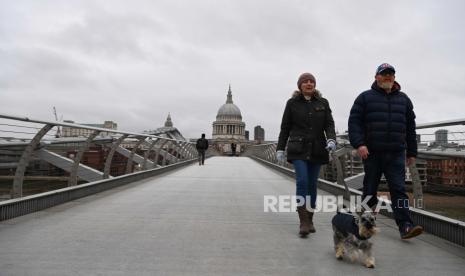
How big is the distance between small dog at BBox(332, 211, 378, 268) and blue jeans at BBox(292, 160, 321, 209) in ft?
3.42

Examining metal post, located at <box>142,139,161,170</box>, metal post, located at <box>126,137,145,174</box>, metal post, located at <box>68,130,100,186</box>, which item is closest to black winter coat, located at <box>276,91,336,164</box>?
metal post, located at <box>68,130,100,186</box>

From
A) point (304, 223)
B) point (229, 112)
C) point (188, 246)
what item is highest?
A: point (229, 112)

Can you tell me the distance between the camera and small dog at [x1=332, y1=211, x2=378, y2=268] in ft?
10.4

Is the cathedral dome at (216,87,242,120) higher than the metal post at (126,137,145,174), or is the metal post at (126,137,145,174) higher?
the cathedral dome at (216,87,242,120)

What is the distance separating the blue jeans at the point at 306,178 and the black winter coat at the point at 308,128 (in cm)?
7

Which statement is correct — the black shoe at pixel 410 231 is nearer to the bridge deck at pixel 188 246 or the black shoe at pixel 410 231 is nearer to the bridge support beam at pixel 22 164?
the bridge deck at pixel 188 246

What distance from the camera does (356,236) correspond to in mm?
3275

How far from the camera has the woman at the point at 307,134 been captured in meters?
4.52

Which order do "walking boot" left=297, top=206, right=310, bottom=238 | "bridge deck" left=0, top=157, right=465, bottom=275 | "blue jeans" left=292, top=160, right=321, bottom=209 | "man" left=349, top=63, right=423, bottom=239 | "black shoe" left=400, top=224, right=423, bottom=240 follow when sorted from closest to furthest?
"bridge deck" left=0, top=157, right=465, bottom=275, "black shoe" left=400, top=224, right=423, bottom=240, "man" left=349, top=63, right=423, bottom=239, "walking boot" left=297, top=206, right=310, bottom=238, "blue jeans" left=292, top=160, right=321, bottom=209

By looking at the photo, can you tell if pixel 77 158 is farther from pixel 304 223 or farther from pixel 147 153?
pixel 147 153

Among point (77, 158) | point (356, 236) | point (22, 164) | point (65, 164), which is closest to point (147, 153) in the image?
point (65, 164)

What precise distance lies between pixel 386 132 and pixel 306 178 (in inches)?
37.7

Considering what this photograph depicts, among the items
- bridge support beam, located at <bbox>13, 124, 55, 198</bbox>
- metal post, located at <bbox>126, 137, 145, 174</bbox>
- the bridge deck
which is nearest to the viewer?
the bridge deck

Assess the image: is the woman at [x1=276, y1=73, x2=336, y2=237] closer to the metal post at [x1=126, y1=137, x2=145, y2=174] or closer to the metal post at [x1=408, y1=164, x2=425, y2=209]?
the metal post at [x1=408, y1=164, x2=425, y2=209]
